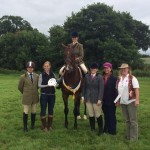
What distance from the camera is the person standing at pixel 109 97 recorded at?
9.58 meters

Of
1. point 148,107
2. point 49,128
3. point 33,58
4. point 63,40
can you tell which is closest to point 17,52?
point 33,58

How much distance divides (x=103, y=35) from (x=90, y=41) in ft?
11.0

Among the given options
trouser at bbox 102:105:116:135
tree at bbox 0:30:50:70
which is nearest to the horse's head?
trouser at bbox 102:105:116:135

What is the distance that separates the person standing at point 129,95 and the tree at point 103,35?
3788 centimetres

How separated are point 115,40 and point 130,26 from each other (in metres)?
9.03

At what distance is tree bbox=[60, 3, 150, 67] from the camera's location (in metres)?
47.3

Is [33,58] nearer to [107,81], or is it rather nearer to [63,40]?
[63,40]

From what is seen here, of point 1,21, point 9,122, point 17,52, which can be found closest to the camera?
point 9,122

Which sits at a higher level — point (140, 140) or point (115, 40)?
point (115, 40)

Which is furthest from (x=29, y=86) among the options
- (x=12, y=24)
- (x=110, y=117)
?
(x=12, y=24)

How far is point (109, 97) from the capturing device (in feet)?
31.5

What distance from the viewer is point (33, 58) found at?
59.0 m

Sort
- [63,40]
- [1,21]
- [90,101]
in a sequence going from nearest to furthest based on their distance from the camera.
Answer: [90,101] < [63,40] < [1,21]

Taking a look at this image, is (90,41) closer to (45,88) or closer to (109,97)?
(45,88)
